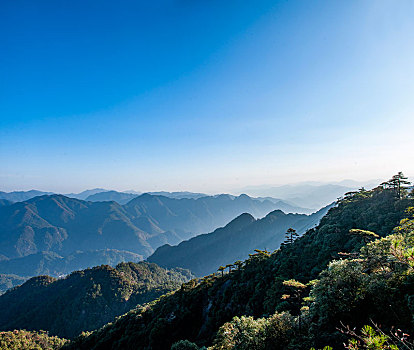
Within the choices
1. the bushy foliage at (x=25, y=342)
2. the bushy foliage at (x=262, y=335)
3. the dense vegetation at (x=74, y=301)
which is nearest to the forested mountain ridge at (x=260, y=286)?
the bushy foliage at (x=262, y=335)

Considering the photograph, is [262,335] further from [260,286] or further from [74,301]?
[74,301]

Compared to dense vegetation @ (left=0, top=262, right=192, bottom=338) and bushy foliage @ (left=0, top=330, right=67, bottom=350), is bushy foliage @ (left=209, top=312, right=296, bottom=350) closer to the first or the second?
bushy foliage @ (left=0, top=330, right=67, bottom=350)

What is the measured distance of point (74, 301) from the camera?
474 feet

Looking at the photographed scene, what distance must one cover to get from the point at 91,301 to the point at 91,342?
92215mm

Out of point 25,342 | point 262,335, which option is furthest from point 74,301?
point 262,335

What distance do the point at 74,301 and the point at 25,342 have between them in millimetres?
57791

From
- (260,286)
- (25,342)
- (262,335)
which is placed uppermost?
(262,335)

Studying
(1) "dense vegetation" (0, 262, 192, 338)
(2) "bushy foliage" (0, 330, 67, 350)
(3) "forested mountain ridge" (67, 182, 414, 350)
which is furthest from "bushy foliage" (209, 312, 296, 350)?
(1) "dense vegetation" (0, 262, 192, 338)

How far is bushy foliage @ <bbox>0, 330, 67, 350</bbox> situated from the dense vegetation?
35.0 m

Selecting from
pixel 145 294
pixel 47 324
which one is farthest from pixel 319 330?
pixel 47 324

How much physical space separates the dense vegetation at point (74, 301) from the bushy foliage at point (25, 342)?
1379 inches

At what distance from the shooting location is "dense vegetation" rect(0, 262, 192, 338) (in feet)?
438

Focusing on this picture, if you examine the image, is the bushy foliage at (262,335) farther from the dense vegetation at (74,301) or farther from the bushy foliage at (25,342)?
the dense vegetation at (74,301)

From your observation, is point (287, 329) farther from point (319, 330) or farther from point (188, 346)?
point (188, 346)
